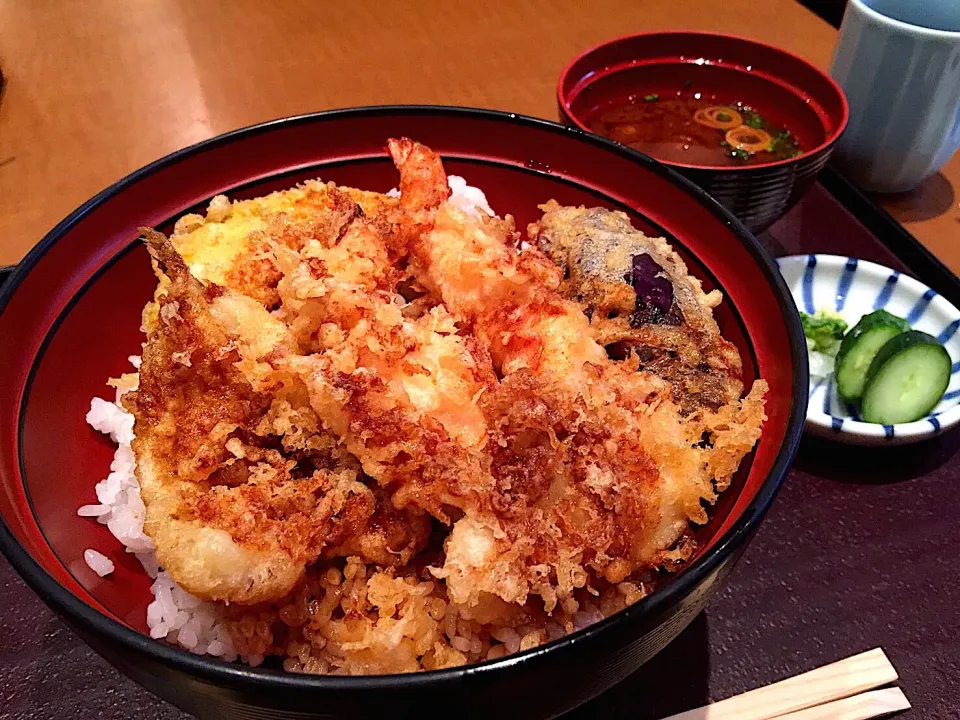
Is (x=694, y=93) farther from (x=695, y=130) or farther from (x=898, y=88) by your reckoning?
(x=898, y=88)

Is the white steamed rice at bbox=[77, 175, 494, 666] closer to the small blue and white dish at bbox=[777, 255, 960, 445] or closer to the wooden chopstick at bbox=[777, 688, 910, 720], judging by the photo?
the wooden chopstick at bbox=[777, 688, 910, 720]

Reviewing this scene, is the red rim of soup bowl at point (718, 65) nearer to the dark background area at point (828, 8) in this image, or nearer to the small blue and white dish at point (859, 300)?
the small blue and white dish at point (859, 300)

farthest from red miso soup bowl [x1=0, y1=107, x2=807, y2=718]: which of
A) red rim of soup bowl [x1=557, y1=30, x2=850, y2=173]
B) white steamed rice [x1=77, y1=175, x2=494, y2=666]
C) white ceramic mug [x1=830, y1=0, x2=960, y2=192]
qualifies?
white ceramic mug [x1=830, y1=0, x2=960, y2=192]

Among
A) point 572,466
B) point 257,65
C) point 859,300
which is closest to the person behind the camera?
point 572,466

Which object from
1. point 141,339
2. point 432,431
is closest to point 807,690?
point 432,431

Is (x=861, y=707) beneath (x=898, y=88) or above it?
beneath

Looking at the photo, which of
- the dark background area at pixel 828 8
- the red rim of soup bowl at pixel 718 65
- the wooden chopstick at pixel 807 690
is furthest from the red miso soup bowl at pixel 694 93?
the dark background area at pixel 828 8
